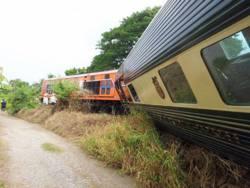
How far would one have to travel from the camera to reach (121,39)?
93.1 feet

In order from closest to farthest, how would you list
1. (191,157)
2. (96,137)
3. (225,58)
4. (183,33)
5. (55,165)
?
(225,58)
(183,33)
(191,157)
(55,165)
(96,137)

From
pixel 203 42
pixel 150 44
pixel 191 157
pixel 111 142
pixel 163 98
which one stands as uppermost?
pixel 150 44

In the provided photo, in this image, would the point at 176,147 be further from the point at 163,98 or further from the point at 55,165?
the point at 55,165

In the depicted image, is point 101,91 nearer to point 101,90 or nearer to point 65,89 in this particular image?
point 101,90

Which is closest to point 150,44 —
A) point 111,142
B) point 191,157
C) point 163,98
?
point 163,98

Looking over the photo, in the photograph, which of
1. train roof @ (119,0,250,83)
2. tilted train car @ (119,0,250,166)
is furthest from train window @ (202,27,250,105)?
train roof @ (119,0,250,83)

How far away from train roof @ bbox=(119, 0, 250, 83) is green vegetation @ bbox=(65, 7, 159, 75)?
2293 centimetres

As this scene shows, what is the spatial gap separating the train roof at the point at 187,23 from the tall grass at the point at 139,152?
7.10 feet

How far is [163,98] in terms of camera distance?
190 inches

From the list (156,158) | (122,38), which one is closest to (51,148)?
(156,158)

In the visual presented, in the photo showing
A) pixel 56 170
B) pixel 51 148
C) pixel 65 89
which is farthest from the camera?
pixel 65 89

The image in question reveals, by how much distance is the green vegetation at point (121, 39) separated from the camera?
89.5ft

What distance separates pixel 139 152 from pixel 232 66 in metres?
4.46

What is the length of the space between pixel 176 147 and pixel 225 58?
12.7 feet
